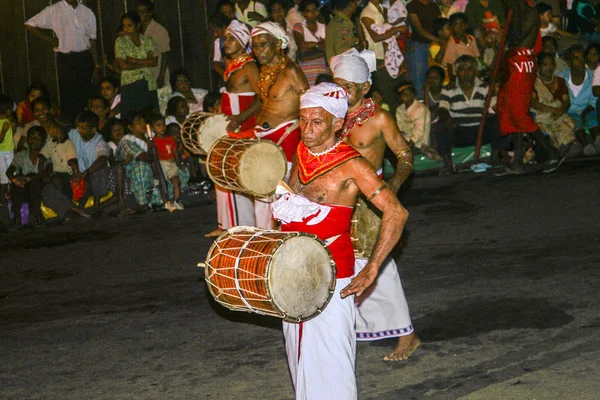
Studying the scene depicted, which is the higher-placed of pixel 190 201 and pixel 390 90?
pixel 390 90

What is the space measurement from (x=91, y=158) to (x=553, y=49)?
6874 mm

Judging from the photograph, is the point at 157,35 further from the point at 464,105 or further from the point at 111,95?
the point at 464,105

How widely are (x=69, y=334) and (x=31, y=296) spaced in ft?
4.25

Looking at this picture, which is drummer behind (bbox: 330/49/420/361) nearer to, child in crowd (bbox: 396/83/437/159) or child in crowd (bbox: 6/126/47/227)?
child in crowd (bbox: 6/126/47/227)

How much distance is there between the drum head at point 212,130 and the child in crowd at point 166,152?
3.19 m

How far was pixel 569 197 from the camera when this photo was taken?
33.7 ft

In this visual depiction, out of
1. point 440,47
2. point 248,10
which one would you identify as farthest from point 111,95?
point 440,47

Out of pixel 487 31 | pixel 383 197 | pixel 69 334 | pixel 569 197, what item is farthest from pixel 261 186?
pixel 487 31

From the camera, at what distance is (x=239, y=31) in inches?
334

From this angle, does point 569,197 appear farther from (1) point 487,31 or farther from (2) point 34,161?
(2) point 34,161

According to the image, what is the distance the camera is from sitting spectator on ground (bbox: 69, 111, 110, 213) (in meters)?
11.5

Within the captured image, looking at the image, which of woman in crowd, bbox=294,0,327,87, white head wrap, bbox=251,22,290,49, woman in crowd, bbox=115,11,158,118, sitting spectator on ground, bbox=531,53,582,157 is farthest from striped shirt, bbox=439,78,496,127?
white head wrap, bbox=251,22,290,49

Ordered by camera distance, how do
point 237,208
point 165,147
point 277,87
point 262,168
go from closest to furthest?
point 262,168
point 277,87
point 237,208
point 165,147

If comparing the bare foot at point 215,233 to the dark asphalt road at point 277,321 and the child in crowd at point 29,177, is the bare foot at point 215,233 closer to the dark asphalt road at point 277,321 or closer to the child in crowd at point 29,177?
the dark asphalt road at point 277,321
